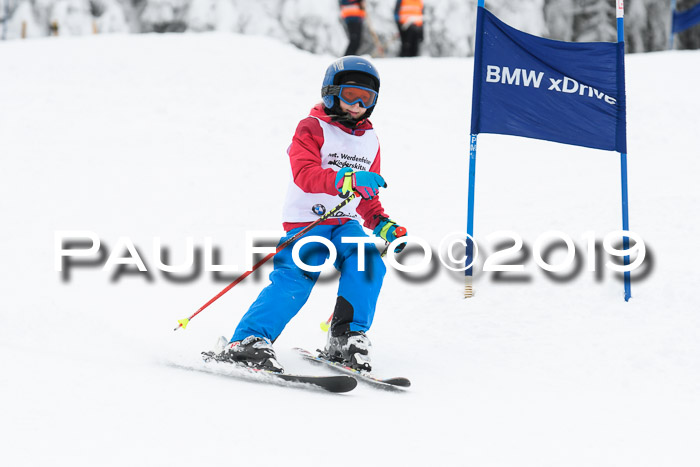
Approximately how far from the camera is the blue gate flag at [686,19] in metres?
13.5

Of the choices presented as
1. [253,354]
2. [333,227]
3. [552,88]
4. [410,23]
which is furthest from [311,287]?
[410,23]

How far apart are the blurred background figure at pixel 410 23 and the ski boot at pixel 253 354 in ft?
33.6

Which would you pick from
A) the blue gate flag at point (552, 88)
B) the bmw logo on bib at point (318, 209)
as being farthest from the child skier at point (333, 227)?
the blue gate flag at point (552, 88)

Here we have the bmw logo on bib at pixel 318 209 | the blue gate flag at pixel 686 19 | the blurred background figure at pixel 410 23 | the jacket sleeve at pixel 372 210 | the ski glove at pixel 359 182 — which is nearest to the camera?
the ski glove at pixel 359 182

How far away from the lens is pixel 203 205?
24.2 feet

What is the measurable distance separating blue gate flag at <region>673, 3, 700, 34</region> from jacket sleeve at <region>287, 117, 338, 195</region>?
39.2ft

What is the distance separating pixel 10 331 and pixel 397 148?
548 cm

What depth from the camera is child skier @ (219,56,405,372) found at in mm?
3701

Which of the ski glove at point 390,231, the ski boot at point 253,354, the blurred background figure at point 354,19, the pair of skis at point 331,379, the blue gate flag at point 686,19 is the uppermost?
the blue gate flag at point 686,19

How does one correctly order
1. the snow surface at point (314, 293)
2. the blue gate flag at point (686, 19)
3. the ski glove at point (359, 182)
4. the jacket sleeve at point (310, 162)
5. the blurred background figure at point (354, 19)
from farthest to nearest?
the blue gate flag at point (686, 19), the blurred background figure at point (354, 19), the jacket sleeve at point (310, 162), the ski glove at point (359, 182), the snow surface at point (314, 293)

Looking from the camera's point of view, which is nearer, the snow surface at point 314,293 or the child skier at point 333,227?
the snow surface at point 314,293

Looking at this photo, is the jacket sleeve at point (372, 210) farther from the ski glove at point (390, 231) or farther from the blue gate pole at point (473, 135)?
the blue gate pole at point (473, 135)

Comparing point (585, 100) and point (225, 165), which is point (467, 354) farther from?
point (225, 165)

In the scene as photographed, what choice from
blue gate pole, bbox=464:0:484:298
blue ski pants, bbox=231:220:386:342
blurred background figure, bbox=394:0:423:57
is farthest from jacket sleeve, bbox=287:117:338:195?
blurred background figure, bbox=394:0:423:57
